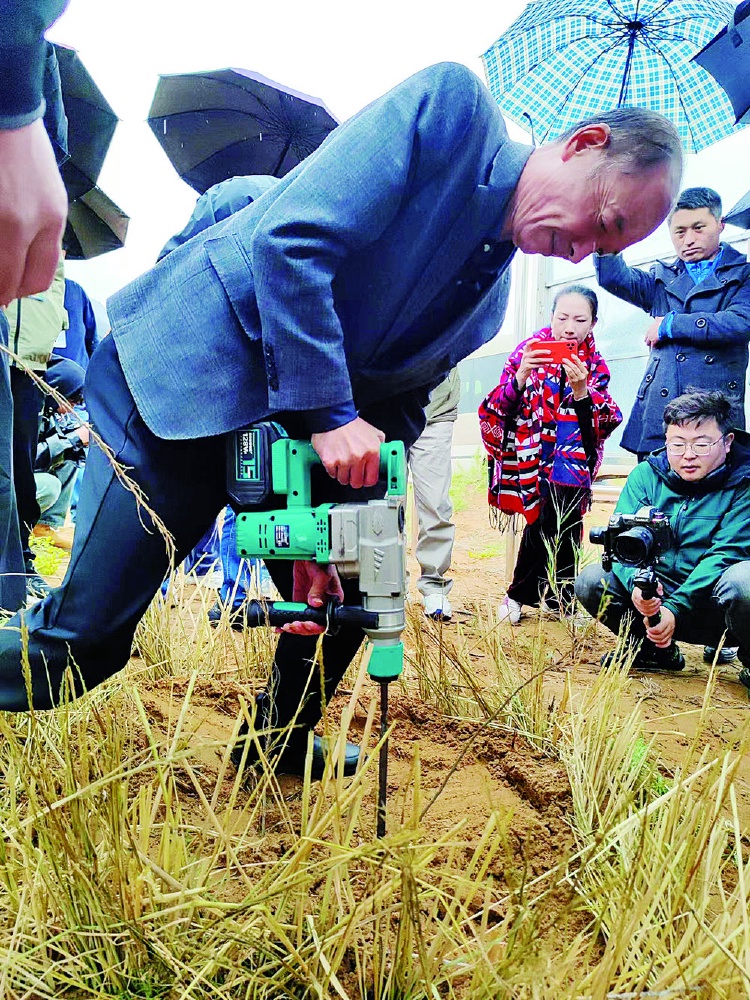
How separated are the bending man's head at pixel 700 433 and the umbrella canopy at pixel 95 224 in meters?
1.50

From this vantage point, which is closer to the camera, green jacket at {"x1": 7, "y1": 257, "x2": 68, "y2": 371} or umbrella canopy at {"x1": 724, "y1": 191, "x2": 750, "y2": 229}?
green jacket at {"x1": 7, "y1": 257, "x2": 68, "y2": 371}

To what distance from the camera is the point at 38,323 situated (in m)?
1.21

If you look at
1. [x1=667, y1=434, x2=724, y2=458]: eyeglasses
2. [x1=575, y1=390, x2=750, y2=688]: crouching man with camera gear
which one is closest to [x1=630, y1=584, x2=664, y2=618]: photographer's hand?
[x1=575, y1=390, x2=750, y2=688]: crouching man with camera gear

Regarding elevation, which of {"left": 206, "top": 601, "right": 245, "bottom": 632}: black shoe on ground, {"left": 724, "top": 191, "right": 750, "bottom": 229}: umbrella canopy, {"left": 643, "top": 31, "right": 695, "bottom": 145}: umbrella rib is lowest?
{"left": 206, "top": 601, "right": 245, "bottom": 632}: black shoe on ground

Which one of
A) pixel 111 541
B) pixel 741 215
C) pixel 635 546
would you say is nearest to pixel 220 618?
pixel 111 541

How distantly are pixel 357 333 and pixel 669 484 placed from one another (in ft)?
4.52

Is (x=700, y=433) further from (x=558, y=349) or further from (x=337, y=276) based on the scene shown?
(x=337, y=276)

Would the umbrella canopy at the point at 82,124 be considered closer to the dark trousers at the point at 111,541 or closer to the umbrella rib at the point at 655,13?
the dark trousers at the point at 111,541

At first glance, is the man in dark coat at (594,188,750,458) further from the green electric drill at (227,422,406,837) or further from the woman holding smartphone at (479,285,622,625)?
the green electric drill at (227,422,406,837)

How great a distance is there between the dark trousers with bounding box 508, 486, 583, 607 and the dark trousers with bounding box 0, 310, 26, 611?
60.0 inches

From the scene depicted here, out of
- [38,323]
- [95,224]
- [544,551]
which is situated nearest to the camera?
[95,224]

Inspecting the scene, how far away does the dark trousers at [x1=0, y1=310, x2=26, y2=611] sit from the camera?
1.04 metres

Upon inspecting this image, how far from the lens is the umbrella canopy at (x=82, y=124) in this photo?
3.04 feet

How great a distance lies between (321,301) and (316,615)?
0.37 m
